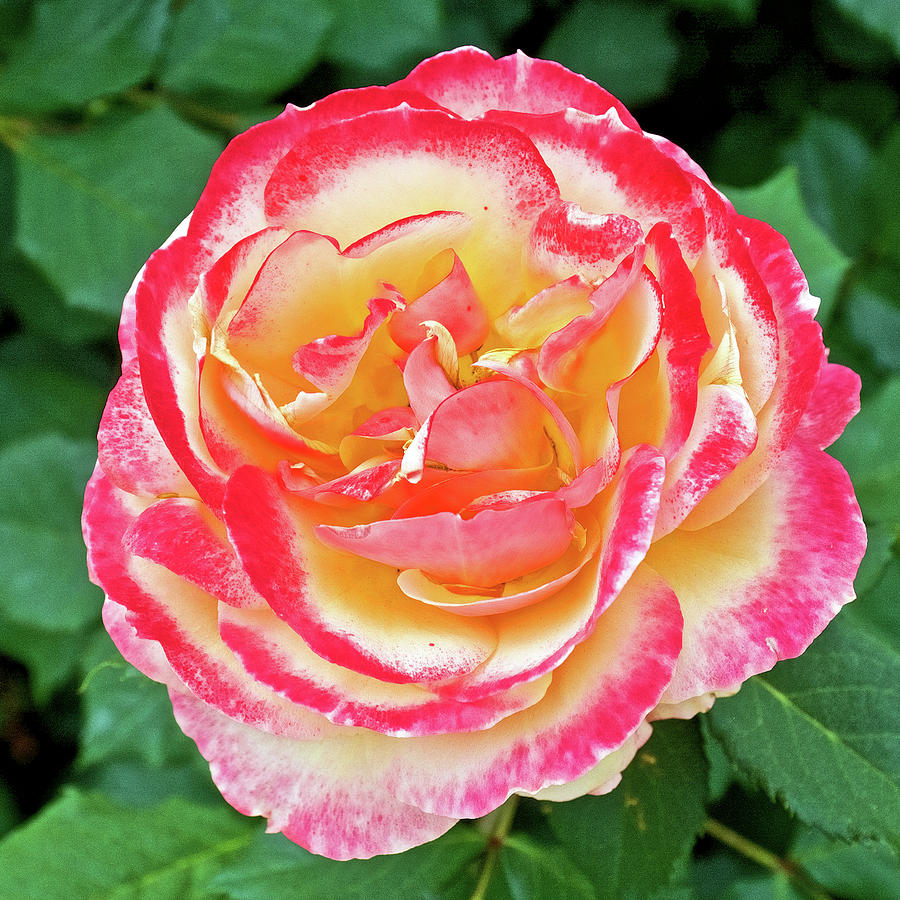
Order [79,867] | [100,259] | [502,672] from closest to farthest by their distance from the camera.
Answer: [502,672] → [79,867] → [100,259]

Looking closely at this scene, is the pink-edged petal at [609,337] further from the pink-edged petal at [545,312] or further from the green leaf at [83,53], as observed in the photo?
the green leaf at [83,53]

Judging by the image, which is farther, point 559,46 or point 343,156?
point 559,46

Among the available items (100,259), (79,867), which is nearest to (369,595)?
(79,867)

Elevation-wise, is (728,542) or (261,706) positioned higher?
(728,542)

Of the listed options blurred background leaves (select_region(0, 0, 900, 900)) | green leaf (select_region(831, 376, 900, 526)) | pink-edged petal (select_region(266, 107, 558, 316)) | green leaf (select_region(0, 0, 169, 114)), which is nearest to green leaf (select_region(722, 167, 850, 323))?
blurred background leaves (select_region(0, 0, 900, 900))

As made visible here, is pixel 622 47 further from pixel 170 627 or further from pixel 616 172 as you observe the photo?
pixel 170 627

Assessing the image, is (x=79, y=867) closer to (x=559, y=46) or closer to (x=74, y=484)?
Result: (x=74, y=484)

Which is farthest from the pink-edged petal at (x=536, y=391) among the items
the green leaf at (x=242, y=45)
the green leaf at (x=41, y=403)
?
the green leaf at (x=41, y=403)
